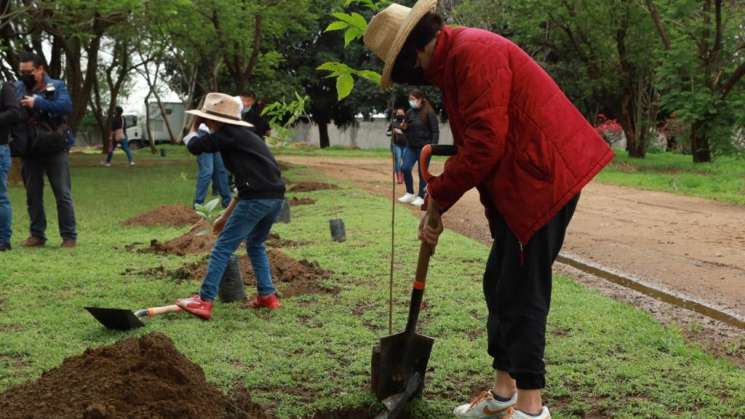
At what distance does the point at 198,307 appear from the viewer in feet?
19.0

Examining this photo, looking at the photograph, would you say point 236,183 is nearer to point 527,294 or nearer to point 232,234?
point 232,234

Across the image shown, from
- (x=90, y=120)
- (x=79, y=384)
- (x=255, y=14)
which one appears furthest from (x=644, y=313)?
(x=90, y=120)

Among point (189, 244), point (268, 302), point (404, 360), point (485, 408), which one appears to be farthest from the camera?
point (189, 244)

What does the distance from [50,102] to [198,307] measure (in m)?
3.86

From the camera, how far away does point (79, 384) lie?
3.56 meters

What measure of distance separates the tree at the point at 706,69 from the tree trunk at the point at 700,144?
0.11 feet

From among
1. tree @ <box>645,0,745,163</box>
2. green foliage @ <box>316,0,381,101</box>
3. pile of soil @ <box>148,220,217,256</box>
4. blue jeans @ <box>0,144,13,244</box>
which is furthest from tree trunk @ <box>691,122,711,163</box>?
green foliage @ <box>316,0,381,101</box>

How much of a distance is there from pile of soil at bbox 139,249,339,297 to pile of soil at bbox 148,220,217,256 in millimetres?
989

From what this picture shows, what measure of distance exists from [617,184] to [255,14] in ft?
32.6

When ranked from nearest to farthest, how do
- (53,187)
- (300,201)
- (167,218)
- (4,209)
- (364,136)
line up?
(4,209) < (53,187) < (167,218) < (300,201) < (364,136)

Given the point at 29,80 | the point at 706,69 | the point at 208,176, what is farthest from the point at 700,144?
the point at 29,80

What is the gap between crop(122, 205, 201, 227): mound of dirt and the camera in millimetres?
11602

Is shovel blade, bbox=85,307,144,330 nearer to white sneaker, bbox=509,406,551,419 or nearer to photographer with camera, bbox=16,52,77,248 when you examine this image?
white sneaker, bbox=509,406,551,419

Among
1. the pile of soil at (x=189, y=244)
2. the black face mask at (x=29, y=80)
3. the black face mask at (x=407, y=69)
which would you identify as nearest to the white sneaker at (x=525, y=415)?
the black face mask at (x=407, y=69)
